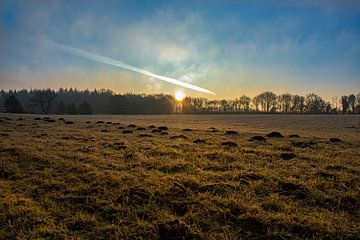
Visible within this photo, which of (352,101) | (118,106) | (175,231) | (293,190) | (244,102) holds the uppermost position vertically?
(244,102)

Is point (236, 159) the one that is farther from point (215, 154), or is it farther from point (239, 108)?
point (239, 108)

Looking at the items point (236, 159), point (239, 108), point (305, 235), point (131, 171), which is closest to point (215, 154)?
point (236, 159)

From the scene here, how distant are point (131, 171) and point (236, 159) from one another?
516cm

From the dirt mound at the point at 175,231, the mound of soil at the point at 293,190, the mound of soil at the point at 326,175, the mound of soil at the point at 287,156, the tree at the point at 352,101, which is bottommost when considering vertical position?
the dirt mound at the point at 175,231

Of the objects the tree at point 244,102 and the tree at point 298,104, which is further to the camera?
the tree at point 244,102

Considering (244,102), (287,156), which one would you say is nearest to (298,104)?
(244,102)

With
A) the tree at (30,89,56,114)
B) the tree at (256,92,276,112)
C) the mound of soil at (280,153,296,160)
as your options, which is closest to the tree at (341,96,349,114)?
the tree at (256,92,276,112)

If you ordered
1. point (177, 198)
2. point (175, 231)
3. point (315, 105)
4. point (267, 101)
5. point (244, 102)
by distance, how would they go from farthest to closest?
point (244, 102) < point (267, 101) < point (315, 105) < point (177, 198) < point (175, 231)

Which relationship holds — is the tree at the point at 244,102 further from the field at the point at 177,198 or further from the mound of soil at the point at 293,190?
the mound of soil at the point at 293,190

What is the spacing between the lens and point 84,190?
772 cm

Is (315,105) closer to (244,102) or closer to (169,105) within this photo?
(244,102)

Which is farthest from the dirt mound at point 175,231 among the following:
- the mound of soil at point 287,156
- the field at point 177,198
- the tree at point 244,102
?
the tree at point 244,102

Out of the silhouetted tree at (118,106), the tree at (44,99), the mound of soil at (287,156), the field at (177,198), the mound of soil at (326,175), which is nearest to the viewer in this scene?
the field at (177,198)

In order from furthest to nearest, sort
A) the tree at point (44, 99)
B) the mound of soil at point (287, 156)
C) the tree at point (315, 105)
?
the tree at point (315, 105), the tree at point (44, 99), the mound of soil at point (287, 156)
